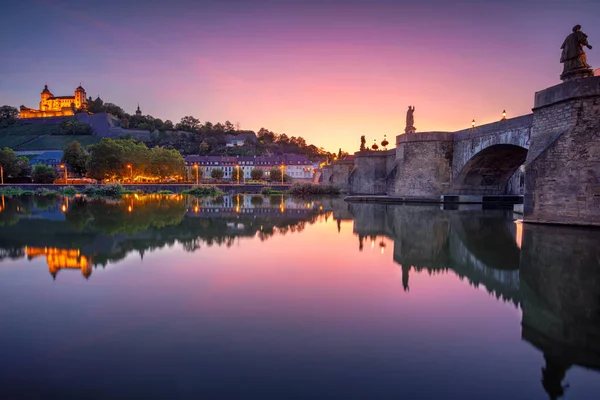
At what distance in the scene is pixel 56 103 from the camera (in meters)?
148

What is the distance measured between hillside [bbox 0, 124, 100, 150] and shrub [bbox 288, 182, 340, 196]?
90.7m

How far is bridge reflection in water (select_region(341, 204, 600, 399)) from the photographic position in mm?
3920

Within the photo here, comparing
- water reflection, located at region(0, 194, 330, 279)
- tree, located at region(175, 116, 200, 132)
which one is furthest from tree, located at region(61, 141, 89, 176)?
tree, located at region(175, 116, 200, 132)

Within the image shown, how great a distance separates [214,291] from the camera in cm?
575

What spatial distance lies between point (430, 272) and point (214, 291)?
4116mm

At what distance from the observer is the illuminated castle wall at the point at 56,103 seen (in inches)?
5531

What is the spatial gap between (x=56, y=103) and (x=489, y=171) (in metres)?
170

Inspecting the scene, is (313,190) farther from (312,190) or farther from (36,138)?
(36,138)

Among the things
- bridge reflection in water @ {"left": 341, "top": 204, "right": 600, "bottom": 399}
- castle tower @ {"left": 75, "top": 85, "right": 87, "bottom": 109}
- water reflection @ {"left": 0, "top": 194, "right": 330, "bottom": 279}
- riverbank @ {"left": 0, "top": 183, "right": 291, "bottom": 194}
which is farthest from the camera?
castle tower @ {"left": 75, "top": 85, "right": 87, "bottom": 109}

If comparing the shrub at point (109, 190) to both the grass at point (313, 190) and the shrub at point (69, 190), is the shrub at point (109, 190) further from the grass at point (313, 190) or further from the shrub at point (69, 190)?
the grass at point (313, 190)

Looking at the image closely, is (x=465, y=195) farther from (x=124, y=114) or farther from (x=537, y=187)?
(x=124, y=114)

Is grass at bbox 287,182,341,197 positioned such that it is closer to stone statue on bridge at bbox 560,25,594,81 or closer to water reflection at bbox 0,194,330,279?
water reflection at bbox 0,194,330,279

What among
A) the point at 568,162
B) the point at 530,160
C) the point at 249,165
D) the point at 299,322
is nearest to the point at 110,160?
the point at 249,165

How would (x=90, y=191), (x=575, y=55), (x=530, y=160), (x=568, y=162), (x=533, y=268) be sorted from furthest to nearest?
(x=90, y=191) < (x=575, y=55) < (x=530, y=160) < (x=568, y=162) < (x=533, y=268)
